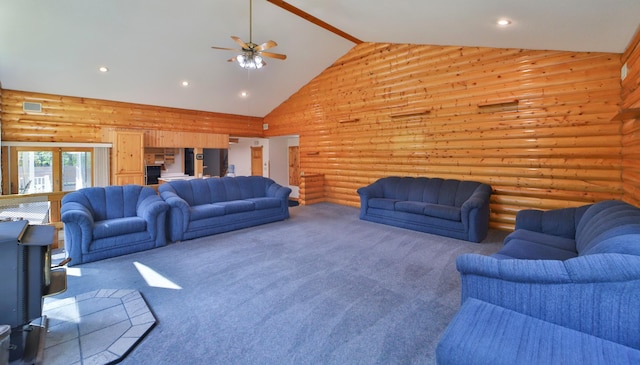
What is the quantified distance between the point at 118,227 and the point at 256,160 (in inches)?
263

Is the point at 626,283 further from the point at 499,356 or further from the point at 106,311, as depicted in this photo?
the point at 106,311

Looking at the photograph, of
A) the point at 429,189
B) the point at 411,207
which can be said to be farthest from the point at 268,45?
the point at 429,189

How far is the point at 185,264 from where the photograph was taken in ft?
12.7

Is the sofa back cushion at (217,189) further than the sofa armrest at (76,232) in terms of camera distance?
Yes

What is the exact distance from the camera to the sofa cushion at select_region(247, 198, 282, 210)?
590 cm

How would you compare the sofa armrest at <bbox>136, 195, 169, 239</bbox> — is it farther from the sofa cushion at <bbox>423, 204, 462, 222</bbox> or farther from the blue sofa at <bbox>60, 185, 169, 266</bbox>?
the sofa cushion at <bbox>423, 204, 462, 222</bbox>

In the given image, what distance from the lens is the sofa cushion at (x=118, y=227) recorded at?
4.00 meters

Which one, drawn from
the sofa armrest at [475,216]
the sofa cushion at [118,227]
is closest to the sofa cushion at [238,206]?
the sofa cushion at [118,227]

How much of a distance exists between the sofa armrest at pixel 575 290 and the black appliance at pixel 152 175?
27.1 feet

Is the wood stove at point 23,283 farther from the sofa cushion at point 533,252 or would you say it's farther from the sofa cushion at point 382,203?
the sofa cushion at point 382,203

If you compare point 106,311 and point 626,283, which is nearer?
point 626,283

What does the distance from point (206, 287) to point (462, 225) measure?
13.1ft

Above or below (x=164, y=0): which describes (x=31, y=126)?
below

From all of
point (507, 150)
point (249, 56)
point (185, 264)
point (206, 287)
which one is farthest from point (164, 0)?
point (507, 150)
